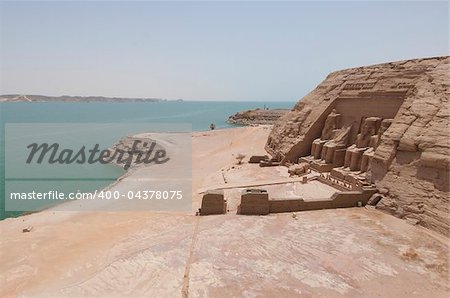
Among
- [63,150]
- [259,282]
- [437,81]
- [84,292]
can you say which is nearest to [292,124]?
[437,81]

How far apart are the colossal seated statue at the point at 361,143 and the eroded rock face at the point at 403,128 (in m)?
0.73

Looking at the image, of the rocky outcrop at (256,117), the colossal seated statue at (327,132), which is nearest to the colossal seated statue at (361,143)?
the colossal seated statue at (327,132)

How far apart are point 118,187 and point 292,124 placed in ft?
39.2

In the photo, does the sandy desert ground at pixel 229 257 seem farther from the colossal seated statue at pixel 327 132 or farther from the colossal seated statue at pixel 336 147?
the colossal seated statue at pixel 327 132

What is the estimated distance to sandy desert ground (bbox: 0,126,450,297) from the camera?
843cm

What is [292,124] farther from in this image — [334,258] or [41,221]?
[41,221]

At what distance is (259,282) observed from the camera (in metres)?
8.55

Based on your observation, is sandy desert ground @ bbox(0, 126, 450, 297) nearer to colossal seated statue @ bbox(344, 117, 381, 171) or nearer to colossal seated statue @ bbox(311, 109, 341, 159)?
colossal seated statue @ bbox(344, 117, 381, 171)

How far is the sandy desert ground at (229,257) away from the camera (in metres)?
8.43

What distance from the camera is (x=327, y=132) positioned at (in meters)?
20.4

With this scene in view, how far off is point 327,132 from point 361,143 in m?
3.22

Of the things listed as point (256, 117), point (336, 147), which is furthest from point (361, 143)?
point (256, 117)

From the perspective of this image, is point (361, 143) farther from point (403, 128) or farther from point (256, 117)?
point (256, 117)

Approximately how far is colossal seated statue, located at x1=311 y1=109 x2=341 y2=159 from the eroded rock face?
0.36 meters
